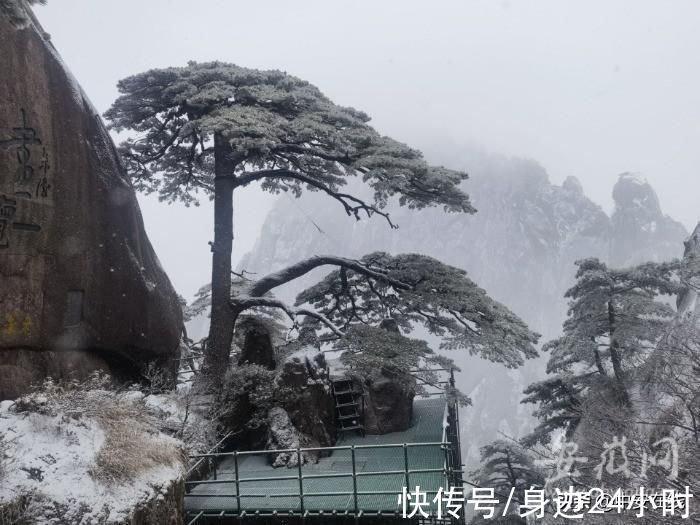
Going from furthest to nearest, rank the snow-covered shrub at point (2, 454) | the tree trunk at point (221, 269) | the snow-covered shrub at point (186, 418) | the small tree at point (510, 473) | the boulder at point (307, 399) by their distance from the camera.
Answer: the small tree at point (510, 473), the tree trunk at point (221, 269), the boulder at point (307, 399), the snow-covered shrub at point (186, 418), the snow-covered shrub at point (2, 454)

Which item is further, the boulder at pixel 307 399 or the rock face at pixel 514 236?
the rock face at pixel 514 236

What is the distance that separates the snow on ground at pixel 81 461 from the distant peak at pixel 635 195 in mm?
89352

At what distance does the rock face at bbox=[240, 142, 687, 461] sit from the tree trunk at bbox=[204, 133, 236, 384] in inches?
2774

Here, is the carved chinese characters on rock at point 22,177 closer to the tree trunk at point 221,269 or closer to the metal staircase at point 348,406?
the tree trunk at point 221,269

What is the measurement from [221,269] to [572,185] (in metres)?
92.3

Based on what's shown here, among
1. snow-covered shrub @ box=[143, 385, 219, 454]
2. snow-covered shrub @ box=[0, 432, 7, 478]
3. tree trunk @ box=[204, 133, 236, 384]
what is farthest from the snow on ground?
tree trunk @ box=[204, 133, 236, 384]

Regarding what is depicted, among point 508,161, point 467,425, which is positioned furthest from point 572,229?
point 467,425

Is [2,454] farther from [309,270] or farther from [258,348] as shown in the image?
[309,270]

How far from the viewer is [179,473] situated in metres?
6.23

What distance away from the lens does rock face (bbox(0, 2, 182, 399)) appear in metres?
7.41

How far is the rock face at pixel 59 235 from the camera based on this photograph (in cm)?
741

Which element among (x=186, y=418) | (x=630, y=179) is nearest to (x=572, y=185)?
(x=630, y=179)

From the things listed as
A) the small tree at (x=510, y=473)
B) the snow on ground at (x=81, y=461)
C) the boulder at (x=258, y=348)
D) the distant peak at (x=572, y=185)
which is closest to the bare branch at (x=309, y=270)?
the boulder at (x=258, y=348)

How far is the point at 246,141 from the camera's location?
9.39 m
